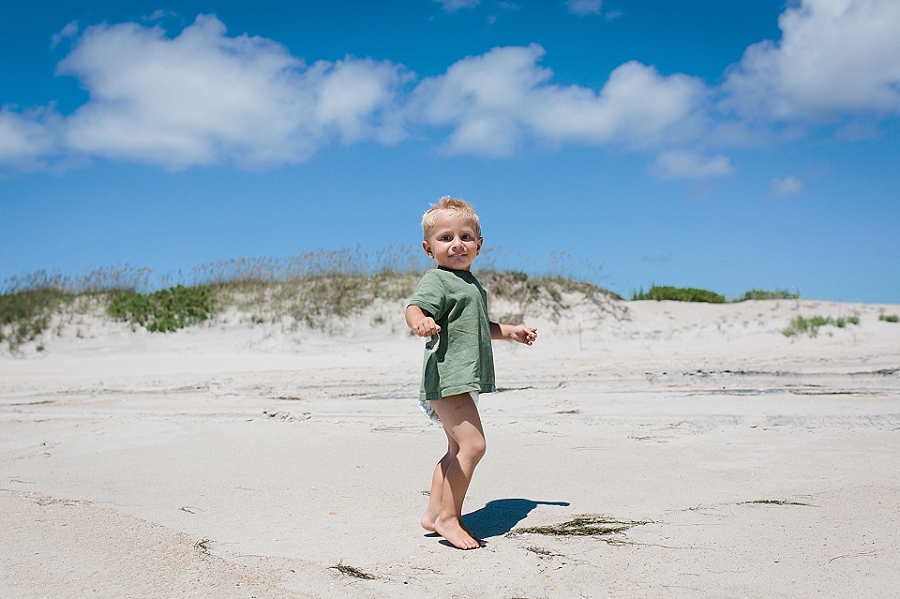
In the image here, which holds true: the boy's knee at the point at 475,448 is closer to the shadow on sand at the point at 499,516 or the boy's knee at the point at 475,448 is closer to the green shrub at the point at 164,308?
the shadow on sand at the point at 499,516

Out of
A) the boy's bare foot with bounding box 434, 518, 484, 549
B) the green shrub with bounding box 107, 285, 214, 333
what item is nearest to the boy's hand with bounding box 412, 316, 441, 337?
the boy's bare foot with bounding box 434, 518, 484, 549

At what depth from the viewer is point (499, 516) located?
322cm

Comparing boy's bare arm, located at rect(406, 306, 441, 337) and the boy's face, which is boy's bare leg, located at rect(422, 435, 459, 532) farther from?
the boy's face

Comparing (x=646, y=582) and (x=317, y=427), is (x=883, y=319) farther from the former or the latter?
(x=646, y=582)

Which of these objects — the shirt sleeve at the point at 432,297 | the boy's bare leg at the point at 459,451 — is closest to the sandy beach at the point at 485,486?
the boy's bare leg at the point at 459,451

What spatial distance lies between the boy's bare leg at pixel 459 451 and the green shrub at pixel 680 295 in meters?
15.4

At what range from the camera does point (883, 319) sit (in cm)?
1250

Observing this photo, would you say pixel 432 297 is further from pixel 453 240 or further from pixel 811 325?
pixel 811 325

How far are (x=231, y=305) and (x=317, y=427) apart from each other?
958cm

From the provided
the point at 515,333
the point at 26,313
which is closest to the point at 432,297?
the point at 515,333

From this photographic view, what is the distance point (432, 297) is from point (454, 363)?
283mm

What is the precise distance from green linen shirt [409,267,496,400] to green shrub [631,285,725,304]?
15323 mm

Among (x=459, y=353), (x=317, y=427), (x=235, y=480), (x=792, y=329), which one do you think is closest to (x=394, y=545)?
(x=459, y=353)

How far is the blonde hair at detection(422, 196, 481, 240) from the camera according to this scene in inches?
120
